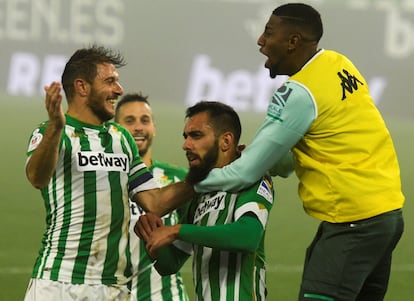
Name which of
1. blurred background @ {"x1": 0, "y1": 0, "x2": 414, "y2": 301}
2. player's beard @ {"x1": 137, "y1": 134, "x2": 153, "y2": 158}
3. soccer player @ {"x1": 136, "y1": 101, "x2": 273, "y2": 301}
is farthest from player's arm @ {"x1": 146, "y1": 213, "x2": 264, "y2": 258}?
blurred background @ {"x1": 0, "y1": 0, "x2": 414, "y2": 301}

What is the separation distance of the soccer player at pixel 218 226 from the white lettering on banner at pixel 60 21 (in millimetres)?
9222

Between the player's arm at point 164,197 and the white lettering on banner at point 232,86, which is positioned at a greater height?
the player's arm at point 164,197

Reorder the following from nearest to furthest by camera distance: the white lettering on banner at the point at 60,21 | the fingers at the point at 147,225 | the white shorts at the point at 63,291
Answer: the fingers at the point at 147,225 → the white shorts at the point at 63,291 → the white lettering on banner at the point at 60,21

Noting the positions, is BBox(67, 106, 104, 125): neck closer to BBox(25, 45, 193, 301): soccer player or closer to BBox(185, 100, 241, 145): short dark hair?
BBox(25, 45, 193, 301): soccer player

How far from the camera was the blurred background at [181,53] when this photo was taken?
13.6m

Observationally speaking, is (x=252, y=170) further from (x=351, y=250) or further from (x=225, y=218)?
(x=351, y=250)

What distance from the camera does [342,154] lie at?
4434 millimetres

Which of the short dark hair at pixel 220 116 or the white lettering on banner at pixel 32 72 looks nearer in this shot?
the short dark hair at pixel 220 116

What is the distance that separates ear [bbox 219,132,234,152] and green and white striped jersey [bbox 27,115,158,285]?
0.58 m

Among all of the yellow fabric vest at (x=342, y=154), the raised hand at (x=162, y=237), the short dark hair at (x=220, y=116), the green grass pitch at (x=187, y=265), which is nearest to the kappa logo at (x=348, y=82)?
the yellow fabric vest at (x=342, y=154)

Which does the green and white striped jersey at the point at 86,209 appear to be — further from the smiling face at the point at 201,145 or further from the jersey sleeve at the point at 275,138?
the jersey sleeve at the point at 275,138

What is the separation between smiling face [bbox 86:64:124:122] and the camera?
4918 mm

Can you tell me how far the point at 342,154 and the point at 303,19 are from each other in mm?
618

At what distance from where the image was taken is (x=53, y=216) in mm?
4871
